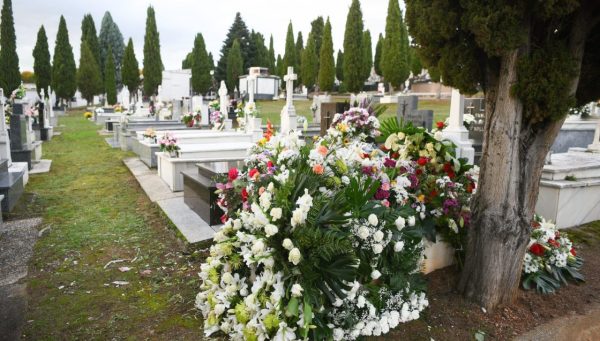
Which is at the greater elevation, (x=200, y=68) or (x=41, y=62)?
(x=200, y=68)

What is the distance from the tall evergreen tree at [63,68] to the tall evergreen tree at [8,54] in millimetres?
4316

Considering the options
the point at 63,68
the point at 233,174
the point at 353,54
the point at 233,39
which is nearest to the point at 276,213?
the point at 233,174

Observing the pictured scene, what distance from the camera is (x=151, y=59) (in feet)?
124

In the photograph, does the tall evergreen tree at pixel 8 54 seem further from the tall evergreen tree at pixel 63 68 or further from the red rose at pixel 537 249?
the red rose at pixel 537 249

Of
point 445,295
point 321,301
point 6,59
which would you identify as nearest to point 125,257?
point 321,301

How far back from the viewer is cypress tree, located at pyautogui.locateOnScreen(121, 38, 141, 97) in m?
37.4

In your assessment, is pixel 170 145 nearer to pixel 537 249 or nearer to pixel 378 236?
pixel 378 236

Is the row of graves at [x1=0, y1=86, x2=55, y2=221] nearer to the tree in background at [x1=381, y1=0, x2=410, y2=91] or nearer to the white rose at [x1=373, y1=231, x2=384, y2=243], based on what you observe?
the white rose at [x1=373, y1=231, x2=384, y2=243]

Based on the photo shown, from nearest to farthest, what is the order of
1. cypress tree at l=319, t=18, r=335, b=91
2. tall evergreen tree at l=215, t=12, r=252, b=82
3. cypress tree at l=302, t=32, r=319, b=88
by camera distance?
cypress tree at l=319, t=18, r=335, b=91 → cypress tree at l=302, t=32, r=319, b=88 → tall evergreen tree at l=215, t=12, r=252, b=82

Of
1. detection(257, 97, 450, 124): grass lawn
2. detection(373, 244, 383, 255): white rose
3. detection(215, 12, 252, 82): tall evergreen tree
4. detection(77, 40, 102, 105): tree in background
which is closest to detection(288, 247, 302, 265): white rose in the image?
detection(373, 244, 383, 255): white rose

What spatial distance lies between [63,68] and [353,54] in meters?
23.4

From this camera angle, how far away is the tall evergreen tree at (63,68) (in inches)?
1426

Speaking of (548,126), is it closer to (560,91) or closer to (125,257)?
(560,91)

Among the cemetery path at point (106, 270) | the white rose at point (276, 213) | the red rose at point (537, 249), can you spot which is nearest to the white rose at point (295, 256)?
the white rose at point (276, 213)
